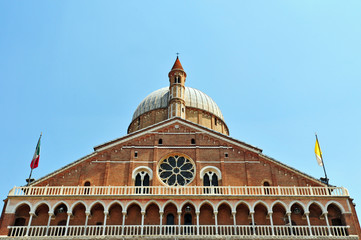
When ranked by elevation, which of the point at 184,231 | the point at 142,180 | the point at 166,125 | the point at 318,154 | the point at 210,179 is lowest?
the point at 184,231

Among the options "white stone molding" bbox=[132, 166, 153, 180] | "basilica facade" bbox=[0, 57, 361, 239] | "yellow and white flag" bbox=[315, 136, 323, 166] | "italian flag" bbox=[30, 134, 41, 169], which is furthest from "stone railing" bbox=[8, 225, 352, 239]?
"yellow and white flag" bbox=[315, 136, 323, 166]

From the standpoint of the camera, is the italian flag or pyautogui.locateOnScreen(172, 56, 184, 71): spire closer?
the italian flag

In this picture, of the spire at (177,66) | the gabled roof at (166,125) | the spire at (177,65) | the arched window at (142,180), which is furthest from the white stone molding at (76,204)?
the spire at (177,65)

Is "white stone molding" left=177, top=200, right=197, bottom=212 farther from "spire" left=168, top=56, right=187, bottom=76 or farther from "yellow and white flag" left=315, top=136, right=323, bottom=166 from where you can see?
"spire" left=168, top=56, right=187, bottom=76

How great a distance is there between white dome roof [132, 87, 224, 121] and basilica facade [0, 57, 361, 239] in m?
12.6

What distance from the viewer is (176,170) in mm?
31047

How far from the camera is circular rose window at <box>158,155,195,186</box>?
30438 millimetres

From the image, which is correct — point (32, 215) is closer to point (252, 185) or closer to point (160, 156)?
point (160, 156)

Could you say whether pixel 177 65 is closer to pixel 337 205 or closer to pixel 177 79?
pixel 177 79

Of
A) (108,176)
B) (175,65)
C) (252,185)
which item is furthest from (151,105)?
(252,185)

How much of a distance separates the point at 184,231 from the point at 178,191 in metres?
2.95

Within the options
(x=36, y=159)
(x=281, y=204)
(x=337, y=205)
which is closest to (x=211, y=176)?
(x=281, y=204)

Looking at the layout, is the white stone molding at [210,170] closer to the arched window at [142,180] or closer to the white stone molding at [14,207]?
the arched window at [142,180]

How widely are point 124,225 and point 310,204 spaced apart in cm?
1373
